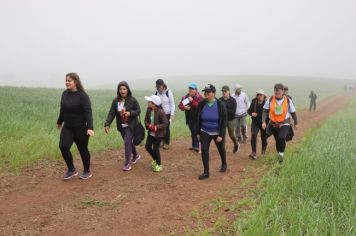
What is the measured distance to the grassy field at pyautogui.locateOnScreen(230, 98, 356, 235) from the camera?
4.30 meters

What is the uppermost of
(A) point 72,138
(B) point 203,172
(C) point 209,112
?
(C) point 209,112

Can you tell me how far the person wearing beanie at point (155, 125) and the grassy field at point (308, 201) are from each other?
2409mm

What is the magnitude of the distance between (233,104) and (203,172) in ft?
8.38

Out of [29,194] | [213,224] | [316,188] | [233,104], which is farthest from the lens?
[233,104]

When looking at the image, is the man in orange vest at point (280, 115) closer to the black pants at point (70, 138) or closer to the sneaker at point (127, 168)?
the sneaker at point (127, 168)

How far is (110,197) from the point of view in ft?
19.9

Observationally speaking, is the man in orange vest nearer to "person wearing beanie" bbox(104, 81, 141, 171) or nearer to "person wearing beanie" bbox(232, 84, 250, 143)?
"person wearing beanie" bbox(232, 84, 250, 143)

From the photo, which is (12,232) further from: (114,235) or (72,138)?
(72,138)

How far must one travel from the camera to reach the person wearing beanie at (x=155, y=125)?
761cm

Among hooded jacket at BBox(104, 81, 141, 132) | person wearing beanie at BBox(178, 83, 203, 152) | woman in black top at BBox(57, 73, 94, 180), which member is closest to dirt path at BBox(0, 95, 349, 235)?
woman in black top at BBox(57, 73, 94, 180)

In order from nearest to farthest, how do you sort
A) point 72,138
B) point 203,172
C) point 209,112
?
point 72,138, point 209,112, point 203,172

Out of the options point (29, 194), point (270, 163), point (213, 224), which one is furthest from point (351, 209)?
point (29, 194)

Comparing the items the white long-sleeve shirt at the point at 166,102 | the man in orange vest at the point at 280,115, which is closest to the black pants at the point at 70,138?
the white long-sleeve shirt at the point at 166,102

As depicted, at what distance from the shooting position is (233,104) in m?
9.64
